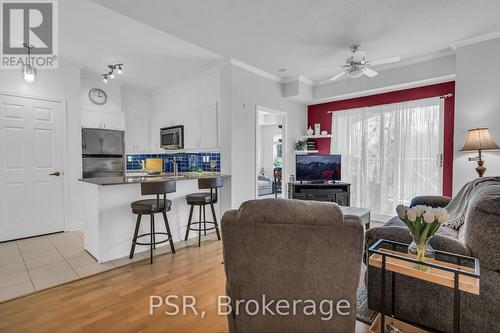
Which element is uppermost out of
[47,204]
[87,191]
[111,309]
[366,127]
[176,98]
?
[176,98]

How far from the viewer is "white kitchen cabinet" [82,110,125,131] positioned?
492 cm

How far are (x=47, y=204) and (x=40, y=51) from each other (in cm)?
234

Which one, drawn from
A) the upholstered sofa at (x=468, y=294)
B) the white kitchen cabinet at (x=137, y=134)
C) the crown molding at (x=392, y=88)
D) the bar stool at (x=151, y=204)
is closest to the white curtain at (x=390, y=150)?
the crown molding at (x=392, y=88)

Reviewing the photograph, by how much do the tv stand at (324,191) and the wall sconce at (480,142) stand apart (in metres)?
1.94

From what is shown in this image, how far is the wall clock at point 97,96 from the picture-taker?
5.04m

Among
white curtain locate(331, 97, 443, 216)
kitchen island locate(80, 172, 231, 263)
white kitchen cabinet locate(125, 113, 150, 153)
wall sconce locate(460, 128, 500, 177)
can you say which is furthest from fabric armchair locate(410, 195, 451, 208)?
white kitchen cabinet locate(125, 113, 150, 153)

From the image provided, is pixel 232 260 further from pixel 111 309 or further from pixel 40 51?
pixel 40 51

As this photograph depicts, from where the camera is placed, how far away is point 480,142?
3018mm

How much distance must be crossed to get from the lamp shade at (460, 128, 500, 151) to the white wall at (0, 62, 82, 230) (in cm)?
580

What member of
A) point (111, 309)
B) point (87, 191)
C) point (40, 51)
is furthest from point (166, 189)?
point (40, 51)

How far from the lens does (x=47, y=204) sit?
4.02 metres

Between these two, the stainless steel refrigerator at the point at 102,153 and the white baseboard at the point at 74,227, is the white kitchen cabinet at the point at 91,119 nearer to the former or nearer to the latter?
the stainless steel refrigerator at the point at 102,153

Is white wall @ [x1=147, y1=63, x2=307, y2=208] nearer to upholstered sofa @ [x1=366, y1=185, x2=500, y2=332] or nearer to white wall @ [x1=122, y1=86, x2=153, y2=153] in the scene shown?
white wall @ [x1=122, y1=86, x2=153, y2=153]

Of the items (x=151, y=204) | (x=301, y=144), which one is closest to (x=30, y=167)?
(x=151, y=204)
